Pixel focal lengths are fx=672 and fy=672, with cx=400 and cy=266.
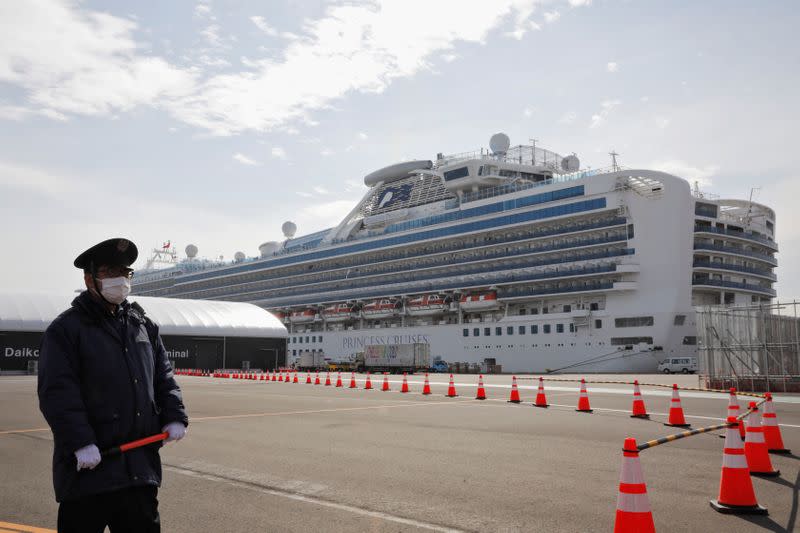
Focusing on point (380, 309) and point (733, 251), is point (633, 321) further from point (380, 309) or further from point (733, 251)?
point (380, 309)

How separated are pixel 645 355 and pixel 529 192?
696 inches

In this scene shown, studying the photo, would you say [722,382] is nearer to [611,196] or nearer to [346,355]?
[611,196]

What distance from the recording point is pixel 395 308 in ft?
229

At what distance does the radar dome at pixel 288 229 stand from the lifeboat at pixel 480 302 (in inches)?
1586

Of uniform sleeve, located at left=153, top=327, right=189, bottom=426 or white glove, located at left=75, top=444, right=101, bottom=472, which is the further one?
uniform sleeve, located at left=153, top=327, right=189, bottom=426

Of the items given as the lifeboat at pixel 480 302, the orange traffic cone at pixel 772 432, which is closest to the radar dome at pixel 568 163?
the lifeboat at pixel 480 302

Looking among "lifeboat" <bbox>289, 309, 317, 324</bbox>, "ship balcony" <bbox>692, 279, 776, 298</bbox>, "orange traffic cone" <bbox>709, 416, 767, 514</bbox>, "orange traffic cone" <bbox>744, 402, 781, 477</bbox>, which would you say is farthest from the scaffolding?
"lifeboat" <bbox>289, 309, 317, 324</bbox>

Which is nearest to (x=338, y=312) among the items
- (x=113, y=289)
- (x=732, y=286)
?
(x=732, y=286)

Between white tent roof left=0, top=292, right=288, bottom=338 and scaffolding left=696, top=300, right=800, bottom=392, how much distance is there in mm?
39245

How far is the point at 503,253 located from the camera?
61.3m

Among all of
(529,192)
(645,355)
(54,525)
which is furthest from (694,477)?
(529,192)

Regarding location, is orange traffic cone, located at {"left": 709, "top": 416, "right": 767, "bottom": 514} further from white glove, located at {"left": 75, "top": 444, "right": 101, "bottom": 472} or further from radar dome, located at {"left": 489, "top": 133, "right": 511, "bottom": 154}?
radar dome, located at {"left": 489, "top": 133, "right": 511, "bottom": 154}

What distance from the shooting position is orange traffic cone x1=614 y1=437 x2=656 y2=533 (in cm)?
468

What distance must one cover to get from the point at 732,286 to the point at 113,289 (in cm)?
5659
